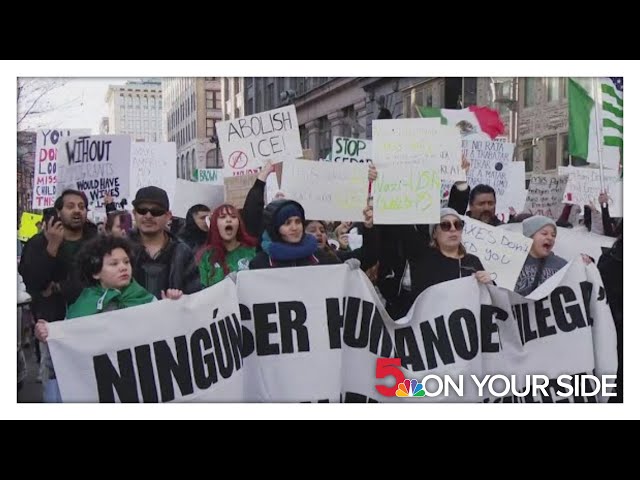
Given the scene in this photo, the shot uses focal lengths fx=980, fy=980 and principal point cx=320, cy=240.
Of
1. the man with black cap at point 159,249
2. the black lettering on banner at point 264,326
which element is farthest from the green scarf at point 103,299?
the black lettering on banner at point 264,326

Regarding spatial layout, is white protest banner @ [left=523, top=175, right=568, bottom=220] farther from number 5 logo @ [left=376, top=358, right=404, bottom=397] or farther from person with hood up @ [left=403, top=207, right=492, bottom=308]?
number 5 logo @ [left=376, top=358, right=404, bottom=397]

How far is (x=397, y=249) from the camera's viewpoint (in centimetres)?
680

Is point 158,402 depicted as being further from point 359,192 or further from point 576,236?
point 576,236

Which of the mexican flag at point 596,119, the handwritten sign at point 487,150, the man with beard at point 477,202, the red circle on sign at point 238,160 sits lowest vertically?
the man with beard at point 477,202

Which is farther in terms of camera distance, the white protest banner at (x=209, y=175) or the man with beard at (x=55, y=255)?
the white protest banner at (x=209, y=175)

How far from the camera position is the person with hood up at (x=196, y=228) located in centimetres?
665

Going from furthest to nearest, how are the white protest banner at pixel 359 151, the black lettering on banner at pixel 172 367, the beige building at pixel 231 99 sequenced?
the white protest banner at pixel 359 151, the beige building at pixel 231 99, the black lettering on banner at pixel 172 367

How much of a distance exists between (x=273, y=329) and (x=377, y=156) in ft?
4.53

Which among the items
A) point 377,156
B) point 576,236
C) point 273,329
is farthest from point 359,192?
point 576,236

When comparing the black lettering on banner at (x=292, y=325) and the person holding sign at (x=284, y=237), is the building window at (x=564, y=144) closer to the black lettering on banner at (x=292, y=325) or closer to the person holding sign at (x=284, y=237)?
the person holding sign at (x=284, y=237)

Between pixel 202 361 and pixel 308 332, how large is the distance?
0.74m

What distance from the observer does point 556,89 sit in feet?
22.2

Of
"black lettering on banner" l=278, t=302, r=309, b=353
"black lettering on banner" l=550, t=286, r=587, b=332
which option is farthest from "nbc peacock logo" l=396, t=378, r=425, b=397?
"black lettering on banner" l=550, t=286, r=587, b=332

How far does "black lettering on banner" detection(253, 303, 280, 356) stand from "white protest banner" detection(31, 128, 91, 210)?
157 cm
